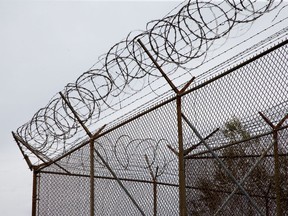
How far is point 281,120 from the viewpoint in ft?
17.2

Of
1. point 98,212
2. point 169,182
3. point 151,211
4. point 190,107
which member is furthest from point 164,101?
point 98,212

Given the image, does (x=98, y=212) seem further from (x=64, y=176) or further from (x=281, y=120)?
(x=281, y=120)

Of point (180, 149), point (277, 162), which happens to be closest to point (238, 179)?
point (277, 162)

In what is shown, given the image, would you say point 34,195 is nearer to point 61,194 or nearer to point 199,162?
point 61,194

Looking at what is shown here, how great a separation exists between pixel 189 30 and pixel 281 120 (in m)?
1.42

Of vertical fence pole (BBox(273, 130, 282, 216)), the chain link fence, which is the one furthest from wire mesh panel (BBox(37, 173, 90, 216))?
vertical fence pole (BBox(273, 130, 282, 216))

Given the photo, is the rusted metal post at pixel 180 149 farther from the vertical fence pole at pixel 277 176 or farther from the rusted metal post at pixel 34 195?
the rusted metal post at pixel 34 195

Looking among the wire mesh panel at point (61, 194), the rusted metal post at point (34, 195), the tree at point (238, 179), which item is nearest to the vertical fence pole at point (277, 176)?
the tree at point (238, 179)

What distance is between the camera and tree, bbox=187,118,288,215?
5.46 meters

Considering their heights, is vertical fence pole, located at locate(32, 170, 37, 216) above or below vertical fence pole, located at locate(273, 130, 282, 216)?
above

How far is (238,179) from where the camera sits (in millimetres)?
5613

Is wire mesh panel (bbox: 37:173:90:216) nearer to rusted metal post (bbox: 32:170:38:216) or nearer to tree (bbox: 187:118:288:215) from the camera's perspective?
rusted metal post (bbox: 32:170:38:216)

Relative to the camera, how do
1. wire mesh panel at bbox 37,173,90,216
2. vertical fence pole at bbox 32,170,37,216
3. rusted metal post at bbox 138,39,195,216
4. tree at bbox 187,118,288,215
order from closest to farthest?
1. rusted metal post at bbox 138,39,195,216
2. tree at bbox 187,118,288,215
3. wire mesh panel at bbox 37,173,90,216
4. vertical fence pole at bbox 32,170,37,216

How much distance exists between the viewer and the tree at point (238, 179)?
215 inches
